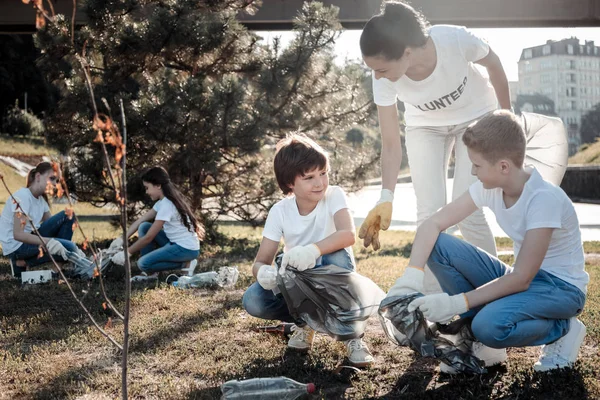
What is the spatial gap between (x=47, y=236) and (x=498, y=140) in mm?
4429

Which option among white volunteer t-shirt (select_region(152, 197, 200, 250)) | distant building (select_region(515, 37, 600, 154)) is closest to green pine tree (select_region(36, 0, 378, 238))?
white volunteer t-shirt (select_region(152, 197, 200, 250))

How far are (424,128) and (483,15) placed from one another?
9370mm

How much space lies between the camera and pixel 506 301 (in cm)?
270

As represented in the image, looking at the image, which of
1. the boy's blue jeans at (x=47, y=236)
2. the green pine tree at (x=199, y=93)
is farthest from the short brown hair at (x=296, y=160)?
the green pine tree at (x=199, y=93)

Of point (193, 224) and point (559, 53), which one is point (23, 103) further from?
point (559, 53)

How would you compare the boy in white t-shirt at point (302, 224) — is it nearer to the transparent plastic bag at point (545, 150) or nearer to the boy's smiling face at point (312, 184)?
the boy's smiling face at point (312, 184)

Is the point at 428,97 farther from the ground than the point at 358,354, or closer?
farther from the ground

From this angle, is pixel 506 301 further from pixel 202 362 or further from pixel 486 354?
pixel 202 362

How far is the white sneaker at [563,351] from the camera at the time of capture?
9.23 feet

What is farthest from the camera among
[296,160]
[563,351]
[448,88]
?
[448,88]

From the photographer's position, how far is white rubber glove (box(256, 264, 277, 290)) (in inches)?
125

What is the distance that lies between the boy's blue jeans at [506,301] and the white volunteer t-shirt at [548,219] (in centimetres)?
6

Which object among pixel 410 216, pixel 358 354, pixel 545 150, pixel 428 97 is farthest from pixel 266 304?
pixel 410 216


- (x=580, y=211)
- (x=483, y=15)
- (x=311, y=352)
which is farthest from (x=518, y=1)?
(x=311, y=352)
